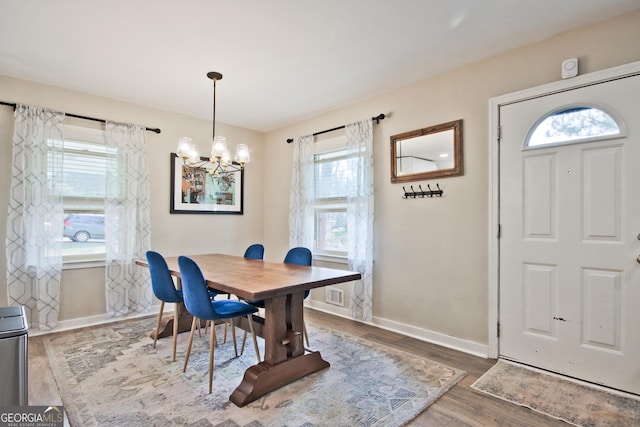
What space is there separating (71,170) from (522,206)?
14.1 feet

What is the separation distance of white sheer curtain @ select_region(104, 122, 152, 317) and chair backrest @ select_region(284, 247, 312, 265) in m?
1.78

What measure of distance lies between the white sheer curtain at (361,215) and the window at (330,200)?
246mm

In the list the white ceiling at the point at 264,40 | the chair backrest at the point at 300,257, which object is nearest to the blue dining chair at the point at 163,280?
the chair backrest at the point at 300,257

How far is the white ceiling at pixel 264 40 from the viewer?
2.21 metres

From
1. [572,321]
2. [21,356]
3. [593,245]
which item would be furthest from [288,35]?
[572,321]

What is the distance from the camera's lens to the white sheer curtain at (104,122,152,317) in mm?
3705

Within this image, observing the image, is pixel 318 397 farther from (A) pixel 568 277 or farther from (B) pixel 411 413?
(A) pixel 568 277

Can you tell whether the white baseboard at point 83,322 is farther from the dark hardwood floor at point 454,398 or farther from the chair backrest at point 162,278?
the chair backrest at point 162,278

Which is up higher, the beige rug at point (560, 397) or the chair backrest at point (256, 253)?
the chair backrest at point (256, 253)

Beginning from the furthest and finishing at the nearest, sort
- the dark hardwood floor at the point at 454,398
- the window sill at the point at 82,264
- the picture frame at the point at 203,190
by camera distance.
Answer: the picture frame at the point at 203,190
the window sill at the point at 82,264
the dark hardwood floor at the point at 454,398

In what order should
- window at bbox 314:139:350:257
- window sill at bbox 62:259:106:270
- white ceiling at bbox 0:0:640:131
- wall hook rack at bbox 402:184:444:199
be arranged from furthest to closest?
window at bbox 314:139:350:257 < window sill at bbox 62:259:106:270 < wall hook rack at bbox 402:184:444:199 < white ceiling at bbox 0:0:640:131

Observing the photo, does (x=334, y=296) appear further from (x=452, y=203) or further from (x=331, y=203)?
(x=452, y=203)

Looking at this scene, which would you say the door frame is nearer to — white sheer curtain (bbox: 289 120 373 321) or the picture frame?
white sheer curtain (bbox: 289 120 373 321)

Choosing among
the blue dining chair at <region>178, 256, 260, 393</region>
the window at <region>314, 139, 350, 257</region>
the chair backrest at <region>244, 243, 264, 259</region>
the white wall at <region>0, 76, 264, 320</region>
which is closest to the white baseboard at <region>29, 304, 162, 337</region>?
the white wall at <region>0, 76, 264, 320</region>
